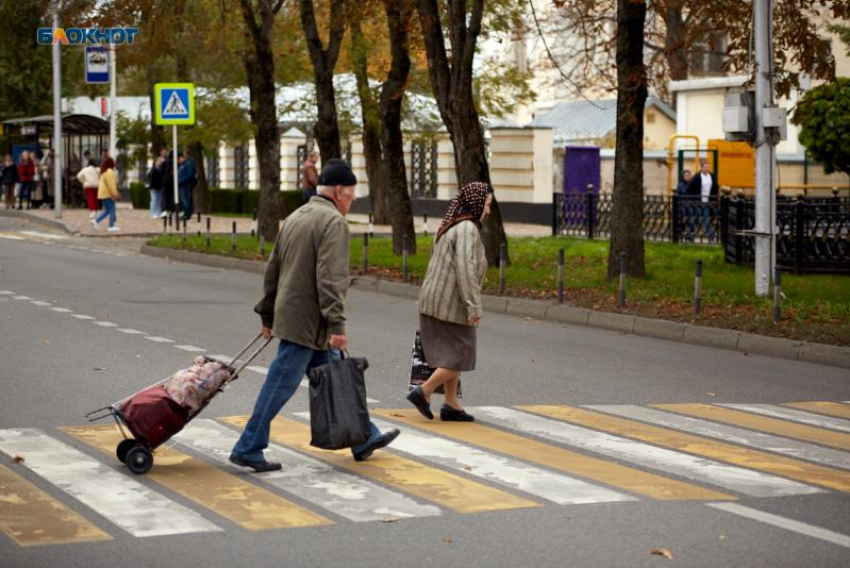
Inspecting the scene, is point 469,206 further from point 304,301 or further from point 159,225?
point 159,225

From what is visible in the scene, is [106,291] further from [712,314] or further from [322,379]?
[322,379]

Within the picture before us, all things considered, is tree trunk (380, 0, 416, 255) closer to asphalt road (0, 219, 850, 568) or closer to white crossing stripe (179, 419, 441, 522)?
asphalt road (0, 219, 850, 568)

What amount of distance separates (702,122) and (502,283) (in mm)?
23382

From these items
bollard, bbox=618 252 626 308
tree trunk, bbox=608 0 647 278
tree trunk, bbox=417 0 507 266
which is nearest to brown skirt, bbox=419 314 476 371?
bollard, bbox=618 252 626 308

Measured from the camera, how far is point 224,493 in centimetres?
839

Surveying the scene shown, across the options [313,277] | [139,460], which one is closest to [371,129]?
[313,277]

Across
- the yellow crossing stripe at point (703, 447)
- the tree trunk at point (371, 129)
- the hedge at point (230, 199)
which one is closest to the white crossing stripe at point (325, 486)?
the yellow crossing stripe at point (703, 447)

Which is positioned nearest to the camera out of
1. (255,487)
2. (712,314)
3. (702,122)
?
(255,487)

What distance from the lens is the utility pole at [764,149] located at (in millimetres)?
19250

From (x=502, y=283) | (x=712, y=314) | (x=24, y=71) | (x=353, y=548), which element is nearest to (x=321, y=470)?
(x=353, y=548)

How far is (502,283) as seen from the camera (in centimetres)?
2136

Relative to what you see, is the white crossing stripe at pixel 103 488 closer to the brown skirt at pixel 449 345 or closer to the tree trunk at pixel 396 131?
the brown skirt at pixel 449 345

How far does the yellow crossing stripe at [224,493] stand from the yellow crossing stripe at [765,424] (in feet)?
13.1

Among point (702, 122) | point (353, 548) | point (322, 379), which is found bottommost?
point (353, 548)
